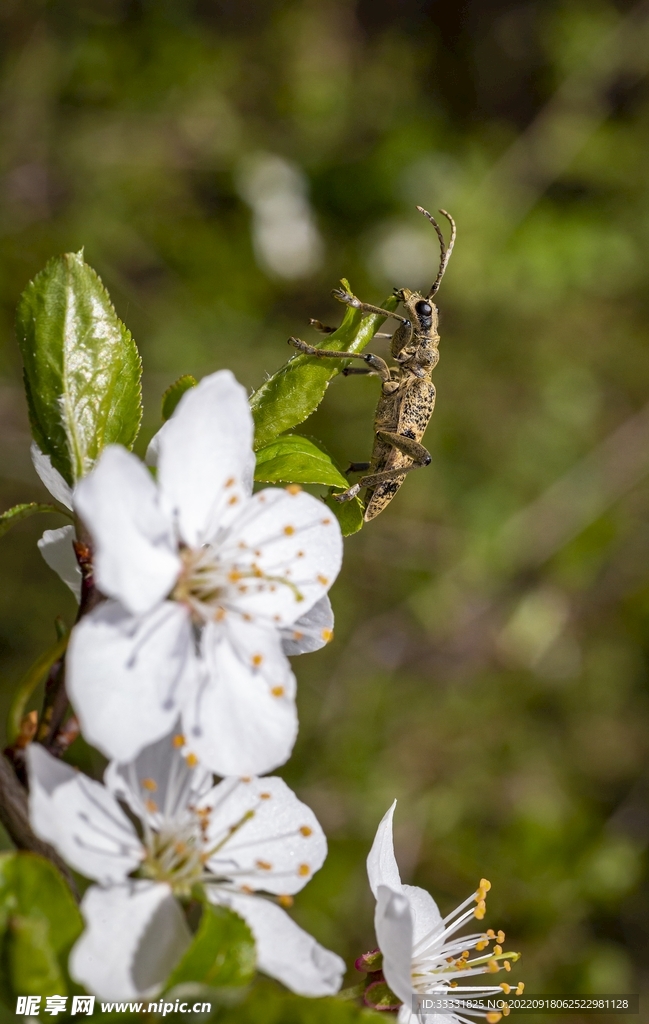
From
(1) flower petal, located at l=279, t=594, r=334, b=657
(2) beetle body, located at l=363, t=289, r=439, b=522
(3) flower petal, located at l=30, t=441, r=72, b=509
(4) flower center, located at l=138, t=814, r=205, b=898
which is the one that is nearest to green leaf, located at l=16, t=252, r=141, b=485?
(3) flower petal, located at l=30, t=441, r=72, b=509

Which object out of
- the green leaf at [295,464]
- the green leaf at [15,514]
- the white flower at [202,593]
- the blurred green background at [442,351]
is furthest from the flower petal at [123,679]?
the blurred green background at [442,351]

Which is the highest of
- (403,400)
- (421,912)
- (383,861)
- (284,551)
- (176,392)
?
(403,400)

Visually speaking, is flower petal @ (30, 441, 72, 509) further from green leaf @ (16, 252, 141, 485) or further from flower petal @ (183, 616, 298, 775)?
flower petal @ (183, 616, 298, 775)

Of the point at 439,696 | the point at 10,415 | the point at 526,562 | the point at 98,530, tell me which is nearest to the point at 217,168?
the point at 10,415

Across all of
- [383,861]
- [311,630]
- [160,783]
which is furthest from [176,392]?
[383,861]

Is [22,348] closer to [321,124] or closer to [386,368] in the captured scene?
[386,368]

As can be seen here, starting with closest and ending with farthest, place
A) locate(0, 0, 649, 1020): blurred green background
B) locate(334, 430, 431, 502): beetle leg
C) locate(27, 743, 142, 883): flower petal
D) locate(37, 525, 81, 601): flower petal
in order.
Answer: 1. locate(27, 743, 142, 883): flower petal
2. locate(37, 525, 81, 601): flower petal
3. locate(334, 430, 431, 502): beetle leg
4. locate(0, 0, 649, 1020): blurred green background

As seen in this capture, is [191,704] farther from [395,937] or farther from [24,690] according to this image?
[395,937]
